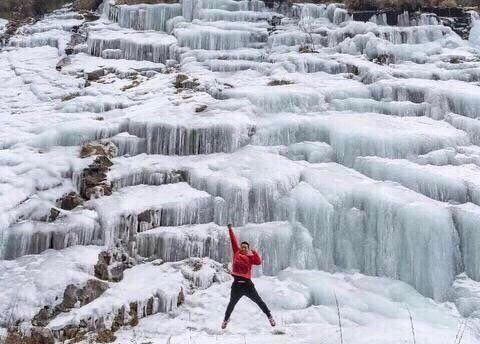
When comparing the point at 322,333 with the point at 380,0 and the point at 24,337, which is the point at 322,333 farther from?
the point at 380,0

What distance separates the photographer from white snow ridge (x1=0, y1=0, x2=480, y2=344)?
27.1 ft

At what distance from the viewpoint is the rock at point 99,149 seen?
12.4 m

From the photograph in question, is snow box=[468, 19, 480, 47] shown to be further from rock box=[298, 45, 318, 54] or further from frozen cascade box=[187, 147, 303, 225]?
frozen cascade box=[187, 147, 303, 225]

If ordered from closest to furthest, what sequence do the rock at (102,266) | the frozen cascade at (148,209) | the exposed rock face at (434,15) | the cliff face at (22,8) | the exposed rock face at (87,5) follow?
the rock at (102,266)
the frozen cascade at (148,209)
the exposed rock face at (434,15)
the exposed rock face at (87,5)
the cliff face at (22,8)

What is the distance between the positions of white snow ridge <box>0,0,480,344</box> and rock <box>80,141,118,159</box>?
8 centimetres

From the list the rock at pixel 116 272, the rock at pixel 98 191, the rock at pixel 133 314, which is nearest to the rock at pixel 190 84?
the rock at pixel 98 191

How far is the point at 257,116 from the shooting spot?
1410 cm

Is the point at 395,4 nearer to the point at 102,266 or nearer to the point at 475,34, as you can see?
the point at 475,34

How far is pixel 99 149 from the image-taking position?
12.5 meters

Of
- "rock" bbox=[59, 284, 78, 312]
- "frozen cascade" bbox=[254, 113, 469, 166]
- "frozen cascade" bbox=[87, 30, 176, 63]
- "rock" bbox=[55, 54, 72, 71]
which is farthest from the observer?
"frozen cascade" bbox=[87, 30, 176, 63]

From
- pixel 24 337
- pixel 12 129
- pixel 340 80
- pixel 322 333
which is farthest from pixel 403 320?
pixel 12 129

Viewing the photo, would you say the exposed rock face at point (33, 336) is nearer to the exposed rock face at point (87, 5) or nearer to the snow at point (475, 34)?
the snow at point (475, 34)

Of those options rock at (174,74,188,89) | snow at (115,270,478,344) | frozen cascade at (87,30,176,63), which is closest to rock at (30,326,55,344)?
snow at (115,270,478,344)

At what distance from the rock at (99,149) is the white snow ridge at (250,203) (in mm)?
75
